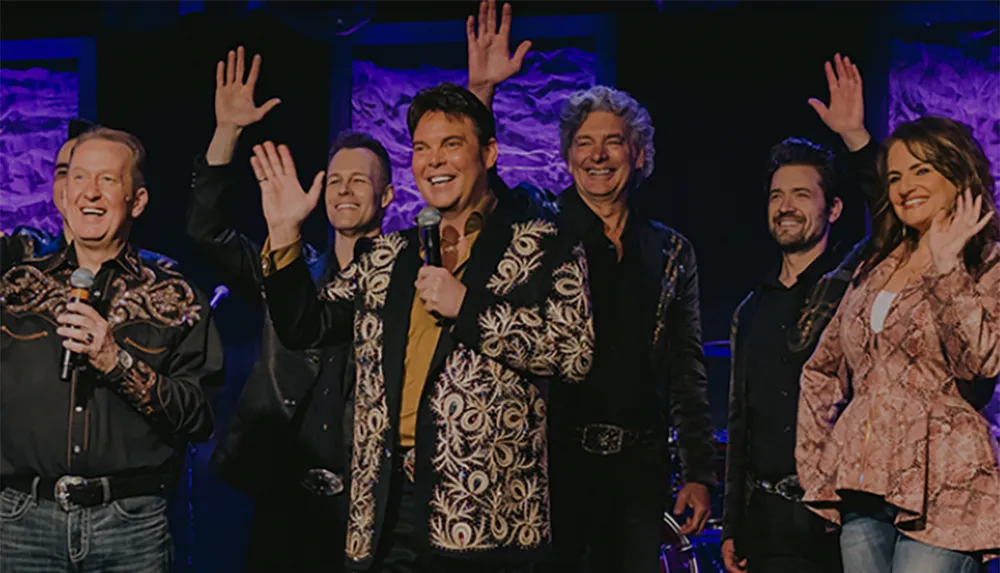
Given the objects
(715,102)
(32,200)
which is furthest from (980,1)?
(32,200)

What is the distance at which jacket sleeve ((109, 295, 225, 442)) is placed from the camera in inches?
127

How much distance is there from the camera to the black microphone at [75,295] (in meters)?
3.13

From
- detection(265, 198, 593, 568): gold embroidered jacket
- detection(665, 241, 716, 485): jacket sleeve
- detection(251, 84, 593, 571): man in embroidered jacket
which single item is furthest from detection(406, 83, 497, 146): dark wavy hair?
detection(665, 241, 716, 485): jacket sleeve

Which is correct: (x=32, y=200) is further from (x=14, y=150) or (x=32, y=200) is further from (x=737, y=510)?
(x=737, y=510)

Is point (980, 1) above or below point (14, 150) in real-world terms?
above

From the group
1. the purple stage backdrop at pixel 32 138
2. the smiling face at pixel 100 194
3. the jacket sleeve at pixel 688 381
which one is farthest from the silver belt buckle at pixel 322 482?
the purple stage backdrop at pixel 32 138

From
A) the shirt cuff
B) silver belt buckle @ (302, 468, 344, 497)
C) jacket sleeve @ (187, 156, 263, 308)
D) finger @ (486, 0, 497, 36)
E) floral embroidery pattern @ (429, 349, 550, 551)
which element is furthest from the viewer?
silver belt buckle @ (302, 468, 344, 497)

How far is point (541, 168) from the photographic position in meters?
6.31

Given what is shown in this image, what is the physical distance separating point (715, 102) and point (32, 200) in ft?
11.2

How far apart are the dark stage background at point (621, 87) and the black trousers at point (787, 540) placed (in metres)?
2.07

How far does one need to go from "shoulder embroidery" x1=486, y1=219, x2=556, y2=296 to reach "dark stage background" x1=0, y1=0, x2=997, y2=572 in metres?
2.60

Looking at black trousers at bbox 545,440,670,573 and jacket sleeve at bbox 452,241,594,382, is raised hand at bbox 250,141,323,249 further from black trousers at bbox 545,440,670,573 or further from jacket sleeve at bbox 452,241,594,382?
black trousers at bbox 545,440,670,573

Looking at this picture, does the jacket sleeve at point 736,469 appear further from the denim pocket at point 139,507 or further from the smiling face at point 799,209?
the denim pocket at point 139,507

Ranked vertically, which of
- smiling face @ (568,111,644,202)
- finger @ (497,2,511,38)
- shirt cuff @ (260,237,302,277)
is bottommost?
shirt cuff @ (260,237,302,277)
